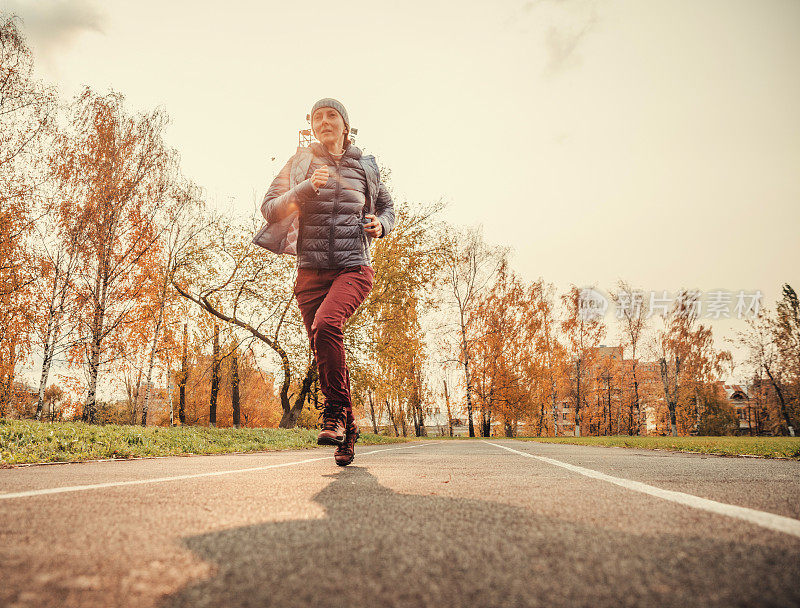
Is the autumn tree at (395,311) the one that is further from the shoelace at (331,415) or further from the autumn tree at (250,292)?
the shoelace at (331,415)

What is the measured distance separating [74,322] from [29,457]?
1619 centimetres

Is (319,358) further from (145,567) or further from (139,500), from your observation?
(145,567)

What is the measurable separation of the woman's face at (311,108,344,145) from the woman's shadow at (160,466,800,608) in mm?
3723

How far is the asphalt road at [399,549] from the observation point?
95cm

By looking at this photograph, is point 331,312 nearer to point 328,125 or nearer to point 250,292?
point 328,125

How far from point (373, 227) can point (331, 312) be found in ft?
2.93

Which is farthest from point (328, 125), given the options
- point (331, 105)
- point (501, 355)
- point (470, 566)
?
point (501, 355)

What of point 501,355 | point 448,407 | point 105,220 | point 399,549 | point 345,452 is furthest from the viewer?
point 448,407

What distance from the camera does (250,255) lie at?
77.9 feet

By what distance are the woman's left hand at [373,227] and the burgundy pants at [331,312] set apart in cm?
32

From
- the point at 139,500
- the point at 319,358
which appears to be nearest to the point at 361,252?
the point at 319,358

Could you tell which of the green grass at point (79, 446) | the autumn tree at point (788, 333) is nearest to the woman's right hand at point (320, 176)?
the green grass at point (79, 446)

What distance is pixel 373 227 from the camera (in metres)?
4.57

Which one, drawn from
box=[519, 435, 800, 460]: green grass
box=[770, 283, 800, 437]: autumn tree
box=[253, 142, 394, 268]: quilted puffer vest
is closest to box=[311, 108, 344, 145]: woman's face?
box=[253, 142, 394, 268]: quilted puffer vest
